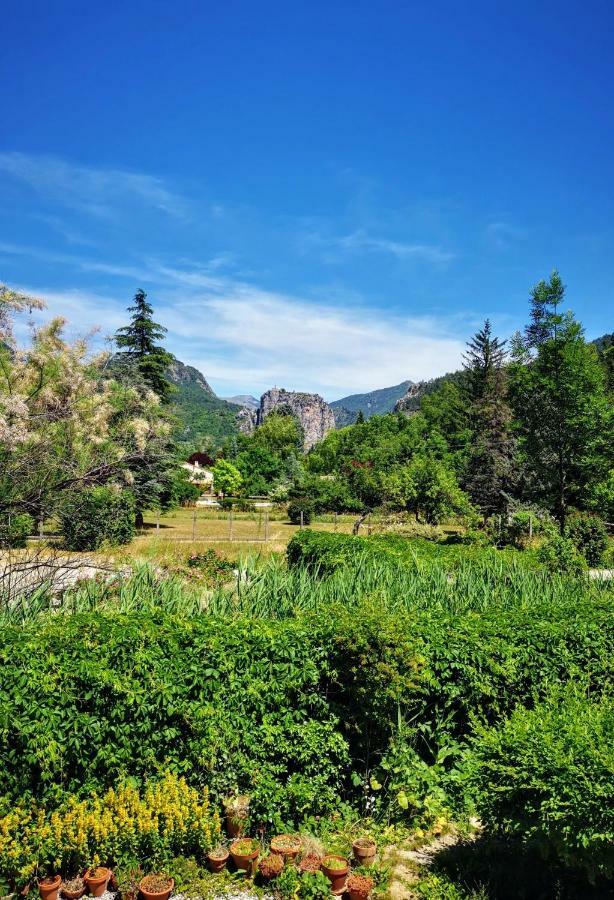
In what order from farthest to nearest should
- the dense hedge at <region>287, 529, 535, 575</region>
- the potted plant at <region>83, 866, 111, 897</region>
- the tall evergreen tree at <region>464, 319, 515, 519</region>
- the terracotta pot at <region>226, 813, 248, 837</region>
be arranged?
the tall evergreen tree at <region>464, 319, 515, 519</region>, the dense hedge at <region>287, 529, 535, 575</region>, the terracotta pot at <region>226, 813, 248, 837</region>, the potted plant at <region>83, 866, 111, 897</region>

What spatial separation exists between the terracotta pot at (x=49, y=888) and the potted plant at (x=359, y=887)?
1804 mm

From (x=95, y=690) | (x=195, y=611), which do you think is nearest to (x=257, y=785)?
(x=95, y=690)

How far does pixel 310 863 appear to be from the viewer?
388 centimetres

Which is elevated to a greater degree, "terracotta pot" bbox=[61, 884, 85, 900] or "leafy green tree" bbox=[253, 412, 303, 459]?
"leafy green tree" bbox=[253, 412, 303, 459]

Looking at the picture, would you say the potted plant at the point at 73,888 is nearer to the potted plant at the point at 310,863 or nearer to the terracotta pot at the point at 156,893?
the terracotta pot at the point at 156,893

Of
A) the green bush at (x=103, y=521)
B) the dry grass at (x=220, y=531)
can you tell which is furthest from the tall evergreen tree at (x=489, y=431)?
the green bush at (x=103, y=521)

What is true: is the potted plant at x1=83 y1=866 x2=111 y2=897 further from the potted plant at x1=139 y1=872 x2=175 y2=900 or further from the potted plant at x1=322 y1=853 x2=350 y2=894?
the potted plant at x1=322 y1=853 x2=350 y2=894

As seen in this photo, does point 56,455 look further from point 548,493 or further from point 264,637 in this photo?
point 548,493

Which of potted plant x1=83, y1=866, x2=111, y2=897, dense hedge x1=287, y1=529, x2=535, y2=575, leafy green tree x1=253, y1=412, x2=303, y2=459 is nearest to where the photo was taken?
potted plant x1=83, y1=866, x2=111, y2=897

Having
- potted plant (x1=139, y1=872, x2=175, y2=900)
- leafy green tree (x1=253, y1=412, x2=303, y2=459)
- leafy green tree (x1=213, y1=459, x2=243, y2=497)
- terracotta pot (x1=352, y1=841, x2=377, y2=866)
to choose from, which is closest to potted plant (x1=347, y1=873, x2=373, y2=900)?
terracotta pot (x1=352, y1=841, x2=377, y2=866)

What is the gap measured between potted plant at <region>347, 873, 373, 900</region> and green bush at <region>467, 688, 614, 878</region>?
84 centimetres

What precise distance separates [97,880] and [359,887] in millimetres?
1623

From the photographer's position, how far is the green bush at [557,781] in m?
3.16

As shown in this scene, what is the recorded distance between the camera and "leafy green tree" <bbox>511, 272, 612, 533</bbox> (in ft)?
63.6
